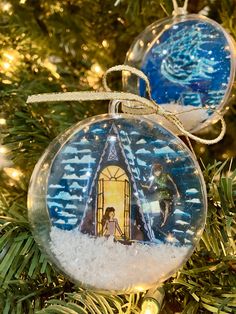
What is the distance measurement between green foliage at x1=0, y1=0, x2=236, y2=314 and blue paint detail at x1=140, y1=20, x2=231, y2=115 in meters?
0.04

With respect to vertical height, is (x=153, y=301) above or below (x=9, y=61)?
below

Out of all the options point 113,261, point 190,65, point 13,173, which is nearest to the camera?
point 113,261

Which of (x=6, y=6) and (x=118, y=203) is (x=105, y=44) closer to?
(x=6, y=6)

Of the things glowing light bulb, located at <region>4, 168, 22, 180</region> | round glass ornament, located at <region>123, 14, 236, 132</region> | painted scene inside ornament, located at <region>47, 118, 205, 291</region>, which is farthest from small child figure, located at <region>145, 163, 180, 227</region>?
glowing light bulb, located at <region>4, 168, 22, 180</region>

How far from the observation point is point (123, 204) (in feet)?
1.12

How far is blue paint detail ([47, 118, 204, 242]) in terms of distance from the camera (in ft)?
1.12

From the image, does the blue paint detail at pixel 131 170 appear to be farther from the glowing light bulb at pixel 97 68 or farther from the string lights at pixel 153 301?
the glowing light bulb at pixel 97 68

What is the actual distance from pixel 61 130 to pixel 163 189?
203mm

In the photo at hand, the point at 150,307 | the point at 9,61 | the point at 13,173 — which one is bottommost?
the point at 150,307

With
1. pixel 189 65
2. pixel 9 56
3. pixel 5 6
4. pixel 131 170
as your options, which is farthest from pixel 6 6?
pixel 131 170

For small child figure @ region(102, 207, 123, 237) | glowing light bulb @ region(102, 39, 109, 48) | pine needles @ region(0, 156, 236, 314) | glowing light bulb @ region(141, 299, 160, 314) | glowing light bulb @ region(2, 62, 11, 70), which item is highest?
glowing light bulb @ region(102, 39, 109, 48)

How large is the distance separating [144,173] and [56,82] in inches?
9.8

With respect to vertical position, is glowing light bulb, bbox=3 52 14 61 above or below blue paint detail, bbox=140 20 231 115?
above

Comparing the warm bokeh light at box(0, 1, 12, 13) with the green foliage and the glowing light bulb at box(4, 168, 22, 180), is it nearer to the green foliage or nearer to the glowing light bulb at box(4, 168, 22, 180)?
the green foliage
